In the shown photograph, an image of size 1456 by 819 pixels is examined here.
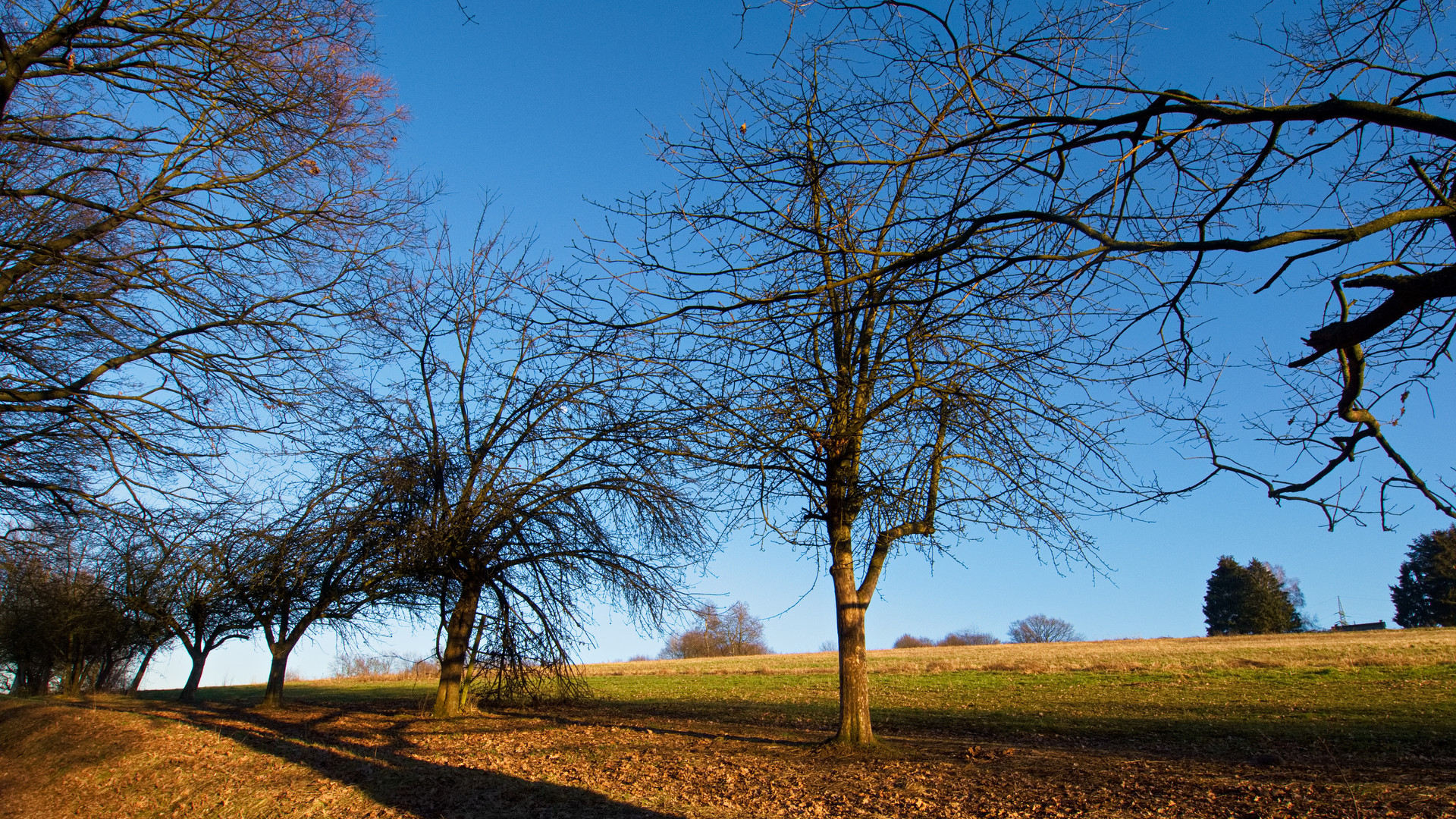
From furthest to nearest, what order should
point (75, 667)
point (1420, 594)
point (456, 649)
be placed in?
point (1420, 594) < point (75, 667) < point (456, 649)

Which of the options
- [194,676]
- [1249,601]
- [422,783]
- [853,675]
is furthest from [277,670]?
[1249,601]

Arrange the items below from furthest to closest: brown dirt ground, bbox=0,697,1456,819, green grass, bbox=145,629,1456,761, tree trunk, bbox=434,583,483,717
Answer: tree trunk, bbox=434,583,483,717, green grass, bbox=145,629,1456,761, brown dirt ground, bbox=0,697,1456,819

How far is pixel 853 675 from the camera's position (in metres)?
8.72

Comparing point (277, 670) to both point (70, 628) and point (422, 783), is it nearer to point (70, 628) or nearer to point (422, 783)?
point (70, 628)

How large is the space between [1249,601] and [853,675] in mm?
60554

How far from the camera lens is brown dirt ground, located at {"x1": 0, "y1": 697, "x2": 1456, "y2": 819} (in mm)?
6141

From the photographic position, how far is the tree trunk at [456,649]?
44.8ft

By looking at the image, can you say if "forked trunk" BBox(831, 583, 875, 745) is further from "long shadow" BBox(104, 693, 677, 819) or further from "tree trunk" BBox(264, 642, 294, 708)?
"tree trunk" BBox(264, 642, 294, 708)

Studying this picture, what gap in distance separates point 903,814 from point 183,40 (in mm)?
7814

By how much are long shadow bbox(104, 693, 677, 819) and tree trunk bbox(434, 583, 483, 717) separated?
3.57 feet

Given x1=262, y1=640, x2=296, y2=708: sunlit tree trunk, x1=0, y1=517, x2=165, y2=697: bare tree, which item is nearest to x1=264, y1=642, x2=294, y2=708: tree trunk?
x1=262, y1=640, x2=296, y2=708: sunlit tree trunk

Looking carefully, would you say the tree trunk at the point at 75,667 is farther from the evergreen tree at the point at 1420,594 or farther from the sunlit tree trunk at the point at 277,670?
the evergreen tree at the point at 1420,594

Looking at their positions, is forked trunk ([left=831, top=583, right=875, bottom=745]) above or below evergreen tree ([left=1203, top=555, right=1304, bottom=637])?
below

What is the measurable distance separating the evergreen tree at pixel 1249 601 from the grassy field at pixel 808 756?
42.9 m
